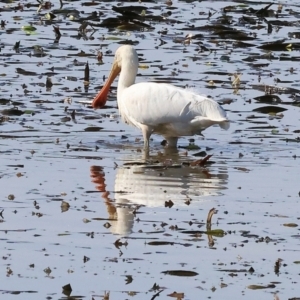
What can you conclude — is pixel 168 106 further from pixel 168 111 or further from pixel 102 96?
pixel 102 96

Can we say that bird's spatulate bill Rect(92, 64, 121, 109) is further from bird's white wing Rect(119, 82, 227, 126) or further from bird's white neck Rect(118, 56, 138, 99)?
bird's white wing Rect(119, 82, 227, 126)

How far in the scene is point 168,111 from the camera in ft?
45.5

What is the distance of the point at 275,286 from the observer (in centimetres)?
852

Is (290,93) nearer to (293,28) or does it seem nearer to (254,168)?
(254,168)

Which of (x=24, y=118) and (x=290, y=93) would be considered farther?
(x=290, y=93)

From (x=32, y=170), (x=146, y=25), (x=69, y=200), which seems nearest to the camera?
(x=69, y=200)

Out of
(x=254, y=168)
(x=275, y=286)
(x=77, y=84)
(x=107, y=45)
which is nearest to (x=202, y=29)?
(x=107, y=45)

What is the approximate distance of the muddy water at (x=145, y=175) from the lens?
874 centimetres

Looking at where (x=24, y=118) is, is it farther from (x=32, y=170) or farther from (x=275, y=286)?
(x=275, y=286)

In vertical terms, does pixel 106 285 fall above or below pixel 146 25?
below

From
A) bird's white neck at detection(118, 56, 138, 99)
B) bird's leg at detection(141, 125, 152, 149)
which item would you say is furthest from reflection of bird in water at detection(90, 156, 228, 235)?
bird's white neck at detection(118, 56, 138, 99)

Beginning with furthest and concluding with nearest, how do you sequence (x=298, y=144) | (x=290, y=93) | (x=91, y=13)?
(x=91, y=13)
(x=290, y=93)
(x=298, y=144)

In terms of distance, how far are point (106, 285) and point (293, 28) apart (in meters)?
16.2

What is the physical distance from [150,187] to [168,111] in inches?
93.0
